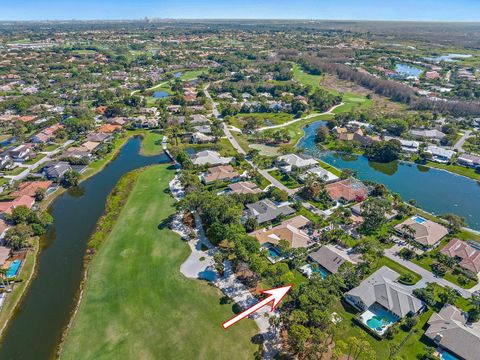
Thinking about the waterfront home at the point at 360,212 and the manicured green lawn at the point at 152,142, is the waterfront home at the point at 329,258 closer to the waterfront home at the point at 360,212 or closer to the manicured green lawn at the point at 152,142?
the waterfront home at the point at 360,212

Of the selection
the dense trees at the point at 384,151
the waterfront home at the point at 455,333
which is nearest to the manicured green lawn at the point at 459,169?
the dense trees at the point at 384,151

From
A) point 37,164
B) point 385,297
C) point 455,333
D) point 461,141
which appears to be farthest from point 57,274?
point 461,141

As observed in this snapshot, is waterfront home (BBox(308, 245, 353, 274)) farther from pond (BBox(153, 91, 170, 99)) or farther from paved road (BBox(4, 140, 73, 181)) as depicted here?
pond (BBox(153, 91, 170, 99))

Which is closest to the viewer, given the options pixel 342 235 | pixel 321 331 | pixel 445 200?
pixel 321 331

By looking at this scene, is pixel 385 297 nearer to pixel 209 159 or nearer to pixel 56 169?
pixel 209 159

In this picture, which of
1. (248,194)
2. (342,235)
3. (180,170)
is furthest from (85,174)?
(342,235)

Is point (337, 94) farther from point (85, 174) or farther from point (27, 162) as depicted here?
point (27, 162)
